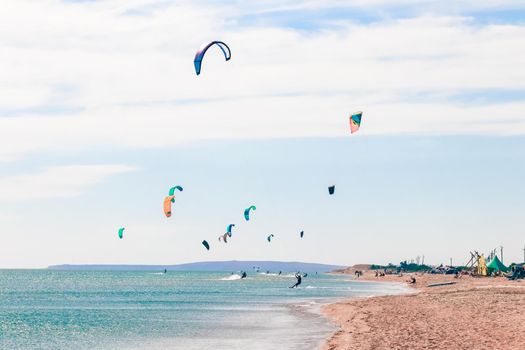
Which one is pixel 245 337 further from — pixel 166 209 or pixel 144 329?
pixel 166 209

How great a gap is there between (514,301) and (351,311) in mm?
9039

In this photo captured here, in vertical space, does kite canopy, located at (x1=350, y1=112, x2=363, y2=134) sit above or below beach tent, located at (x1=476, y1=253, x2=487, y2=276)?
above

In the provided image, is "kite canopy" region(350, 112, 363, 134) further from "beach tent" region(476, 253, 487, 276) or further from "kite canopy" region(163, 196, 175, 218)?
"beach tent" region(476, 253, 487, 276)

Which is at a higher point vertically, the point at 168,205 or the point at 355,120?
the point at 355,120

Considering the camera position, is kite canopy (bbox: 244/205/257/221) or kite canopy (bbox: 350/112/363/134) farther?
kite canopy (bbox: 244/205/257/221)

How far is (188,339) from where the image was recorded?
33688 millimetres

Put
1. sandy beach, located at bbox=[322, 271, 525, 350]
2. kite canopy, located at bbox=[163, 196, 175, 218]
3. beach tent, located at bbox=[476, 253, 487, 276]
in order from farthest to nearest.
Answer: beach tent, located at bbox=[476, 253, 487, 276]
kite canopy, located at bbox=[163, 196, 175, 218]
sandy beach, located at bbox=[322, 271, 525, 350]

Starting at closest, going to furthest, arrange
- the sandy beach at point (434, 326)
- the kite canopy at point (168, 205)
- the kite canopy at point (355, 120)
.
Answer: the sandy beach at point (434, 326), the kite canopy at point (355, 120), the kite canopy at point (168, 205)

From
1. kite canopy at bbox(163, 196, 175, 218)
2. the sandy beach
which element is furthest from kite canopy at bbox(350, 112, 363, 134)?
kite canopy at bbox(163, 196, 175, 218)

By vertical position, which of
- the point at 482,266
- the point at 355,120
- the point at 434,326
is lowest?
the point at 434,326

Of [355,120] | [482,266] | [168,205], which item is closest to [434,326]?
[355,120]

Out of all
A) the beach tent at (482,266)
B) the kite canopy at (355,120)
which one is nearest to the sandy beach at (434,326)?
the kite canopy at (355,120)

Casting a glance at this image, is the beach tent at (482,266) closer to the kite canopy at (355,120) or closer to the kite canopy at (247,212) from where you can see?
the kite canopy at (247,212)

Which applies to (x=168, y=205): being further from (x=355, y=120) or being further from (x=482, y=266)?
(x=482, y=266)
